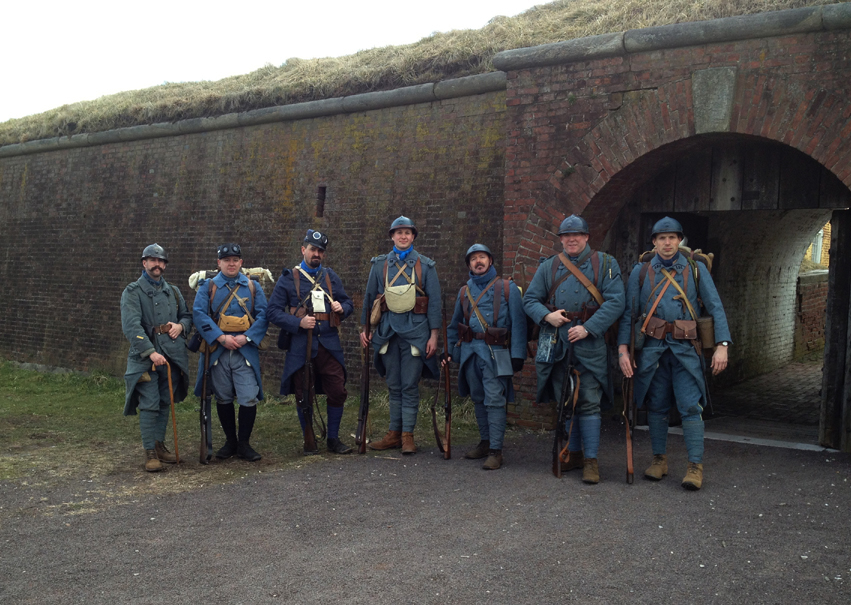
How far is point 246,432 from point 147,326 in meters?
1.25

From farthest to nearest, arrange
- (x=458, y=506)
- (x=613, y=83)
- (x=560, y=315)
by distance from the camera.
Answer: (x=613, y=83) → (x=560, y=315) → (x=458, y=506)

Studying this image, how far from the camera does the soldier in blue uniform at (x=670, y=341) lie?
5.65 metres

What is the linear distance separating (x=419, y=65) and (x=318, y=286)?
13.9 feet

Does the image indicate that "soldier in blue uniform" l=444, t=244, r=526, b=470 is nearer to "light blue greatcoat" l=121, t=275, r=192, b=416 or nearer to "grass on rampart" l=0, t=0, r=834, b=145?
"light blue greatcoat" l=121, t=275, r=192, b=416

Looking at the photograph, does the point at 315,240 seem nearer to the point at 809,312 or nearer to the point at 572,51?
the point at 572,51

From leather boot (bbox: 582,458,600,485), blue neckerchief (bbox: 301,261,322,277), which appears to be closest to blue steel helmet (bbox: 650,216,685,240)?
leather boot (bbox: 582,458,600,485)

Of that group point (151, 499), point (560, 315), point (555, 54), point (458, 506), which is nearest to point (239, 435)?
point (151, 499)

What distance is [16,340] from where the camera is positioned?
14258 millimetres

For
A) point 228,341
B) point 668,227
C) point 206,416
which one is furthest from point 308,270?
point 668,227

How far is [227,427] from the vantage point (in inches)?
263

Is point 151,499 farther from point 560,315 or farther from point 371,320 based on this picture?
point 560,315

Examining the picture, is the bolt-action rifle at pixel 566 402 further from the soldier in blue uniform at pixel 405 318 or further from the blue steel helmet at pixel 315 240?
the blue steel helmet at pixel 315 240

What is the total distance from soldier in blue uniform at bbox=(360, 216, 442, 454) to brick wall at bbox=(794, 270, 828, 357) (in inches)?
388

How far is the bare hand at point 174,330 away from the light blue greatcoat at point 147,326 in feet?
0.24
